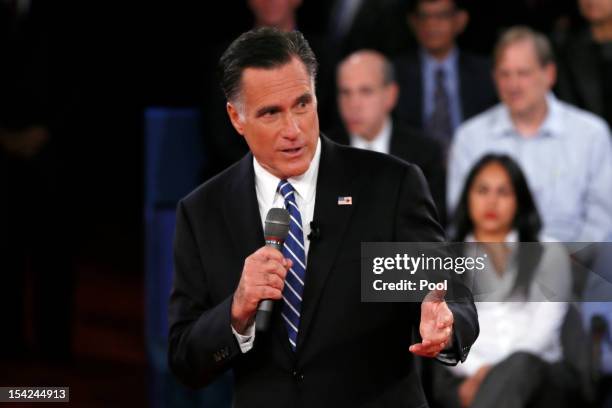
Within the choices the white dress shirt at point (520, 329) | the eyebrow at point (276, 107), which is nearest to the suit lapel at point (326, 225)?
the eyebrow at point (276, 107)

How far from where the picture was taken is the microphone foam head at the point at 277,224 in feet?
5.61

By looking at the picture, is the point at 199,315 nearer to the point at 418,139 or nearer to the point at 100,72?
the point at 418,139

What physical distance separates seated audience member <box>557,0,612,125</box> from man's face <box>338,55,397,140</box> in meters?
0.76

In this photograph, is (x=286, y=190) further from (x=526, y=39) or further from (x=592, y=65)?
(x=592, y=65)

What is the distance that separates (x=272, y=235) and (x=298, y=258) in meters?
0.13

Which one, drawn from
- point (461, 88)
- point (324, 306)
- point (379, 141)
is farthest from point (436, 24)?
point (324, 306)

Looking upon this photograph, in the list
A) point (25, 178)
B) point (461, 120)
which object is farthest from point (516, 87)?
point (25, 178)

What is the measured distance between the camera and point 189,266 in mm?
1865

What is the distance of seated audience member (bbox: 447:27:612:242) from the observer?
3.82 meters

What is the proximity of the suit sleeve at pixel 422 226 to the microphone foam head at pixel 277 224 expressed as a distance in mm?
207

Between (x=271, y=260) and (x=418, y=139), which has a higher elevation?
(x=418, y=139)

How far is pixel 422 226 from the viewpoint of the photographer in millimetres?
1820

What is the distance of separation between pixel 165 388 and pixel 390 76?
54.9 inches

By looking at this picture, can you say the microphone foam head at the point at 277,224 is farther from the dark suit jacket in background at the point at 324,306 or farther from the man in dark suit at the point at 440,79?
the man in dark suit at the point at 440,79
